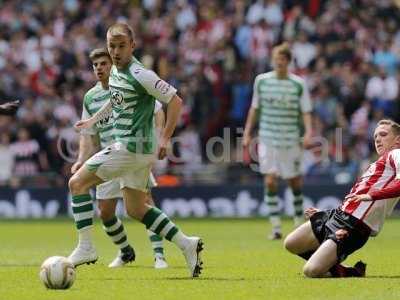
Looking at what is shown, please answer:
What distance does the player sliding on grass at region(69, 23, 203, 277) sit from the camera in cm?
1037

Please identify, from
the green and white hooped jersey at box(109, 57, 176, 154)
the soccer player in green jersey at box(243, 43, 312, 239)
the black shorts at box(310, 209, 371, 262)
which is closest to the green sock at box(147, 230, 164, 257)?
the green and white hooped jersey at box(109, 57, 176, 154)

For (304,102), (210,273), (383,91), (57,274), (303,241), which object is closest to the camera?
(57,274)

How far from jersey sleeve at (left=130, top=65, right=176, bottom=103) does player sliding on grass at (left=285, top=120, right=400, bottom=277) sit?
5.65 ft

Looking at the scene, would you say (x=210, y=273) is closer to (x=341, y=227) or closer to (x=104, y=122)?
(x=341, y=227)

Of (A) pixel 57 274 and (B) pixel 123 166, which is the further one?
(B) pixel 123 166

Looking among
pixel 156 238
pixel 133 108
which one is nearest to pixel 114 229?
pixel 156 238

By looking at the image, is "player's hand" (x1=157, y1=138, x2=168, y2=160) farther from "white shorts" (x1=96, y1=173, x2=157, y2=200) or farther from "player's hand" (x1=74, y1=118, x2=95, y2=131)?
"white shorts" (x1=96, y1=173, x2=157, y2=200)

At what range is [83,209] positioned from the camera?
10672 mm

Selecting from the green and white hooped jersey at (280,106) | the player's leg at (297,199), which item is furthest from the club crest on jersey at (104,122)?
the player's leg at (297,199)

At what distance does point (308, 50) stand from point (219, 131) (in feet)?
8.56

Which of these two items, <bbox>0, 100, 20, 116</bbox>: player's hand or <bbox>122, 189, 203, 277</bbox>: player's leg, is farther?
<bbox>0, 100, 20, 116</bbox>: player's hand

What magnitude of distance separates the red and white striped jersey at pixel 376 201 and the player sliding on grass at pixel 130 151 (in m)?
1.46

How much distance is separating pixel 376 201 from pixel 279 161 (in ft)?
20.9

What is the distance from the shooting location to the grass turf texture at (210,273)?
30.1ft
